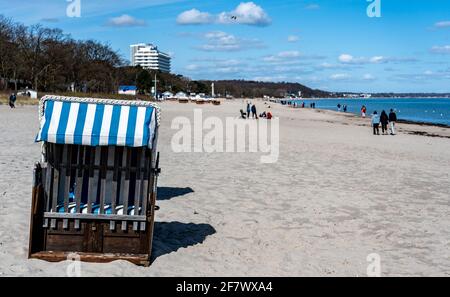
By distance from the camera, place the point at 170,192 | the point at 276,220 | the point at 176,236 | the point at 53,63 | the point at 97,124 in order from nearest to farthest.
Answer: the point at 97,124 < the point at 176,236 < the point at 276,220 < the point at 170,192 < the point at 53,63

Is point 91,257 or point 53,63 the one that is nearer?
point 91,257

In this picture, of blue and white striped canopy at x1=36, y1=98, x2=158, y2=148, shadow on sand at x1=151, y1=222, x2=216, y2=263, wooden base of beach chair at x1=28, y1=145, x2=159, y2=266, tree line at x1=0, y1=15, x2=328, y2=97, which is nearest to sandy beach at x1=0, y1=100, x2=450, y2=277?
shadow on sand at x1=151, y1=222, x2=216, y2=263

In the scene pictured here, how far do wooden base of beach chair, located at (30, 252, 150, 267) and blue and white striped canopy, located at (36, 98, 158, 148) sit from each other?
141 cm

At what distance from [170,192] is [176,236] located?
3.17m

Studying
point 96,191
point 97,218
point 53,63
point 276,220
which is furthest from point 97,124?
point 53,63

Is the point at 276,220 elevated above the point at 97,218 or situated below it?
below

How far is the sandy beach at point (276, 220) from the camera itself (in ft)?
21.1

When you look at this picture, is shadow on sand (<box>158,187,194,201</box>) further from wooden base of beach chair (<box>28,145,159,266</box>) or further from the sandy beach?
wooden base of beach chair (<box>28,145,159,266</box>)

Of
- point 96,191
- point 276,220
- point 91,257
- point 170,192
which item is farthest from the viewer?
point 170,192

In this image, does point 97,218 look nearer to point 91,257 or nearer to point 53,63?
point 91,257

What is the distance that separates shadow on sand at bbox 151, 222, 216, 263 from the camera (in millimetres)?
7046

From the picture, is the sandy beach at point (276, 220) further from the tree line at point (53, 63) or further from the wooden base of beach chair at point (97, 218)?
the tree line at point (53, 63)

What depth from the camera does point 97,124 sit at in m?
5.93

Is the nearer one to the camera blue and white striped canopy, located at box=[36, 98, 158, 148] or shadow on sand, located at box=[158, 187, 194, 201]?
blue and white striped canopy, located at box=[36, 98, 158, 148]
